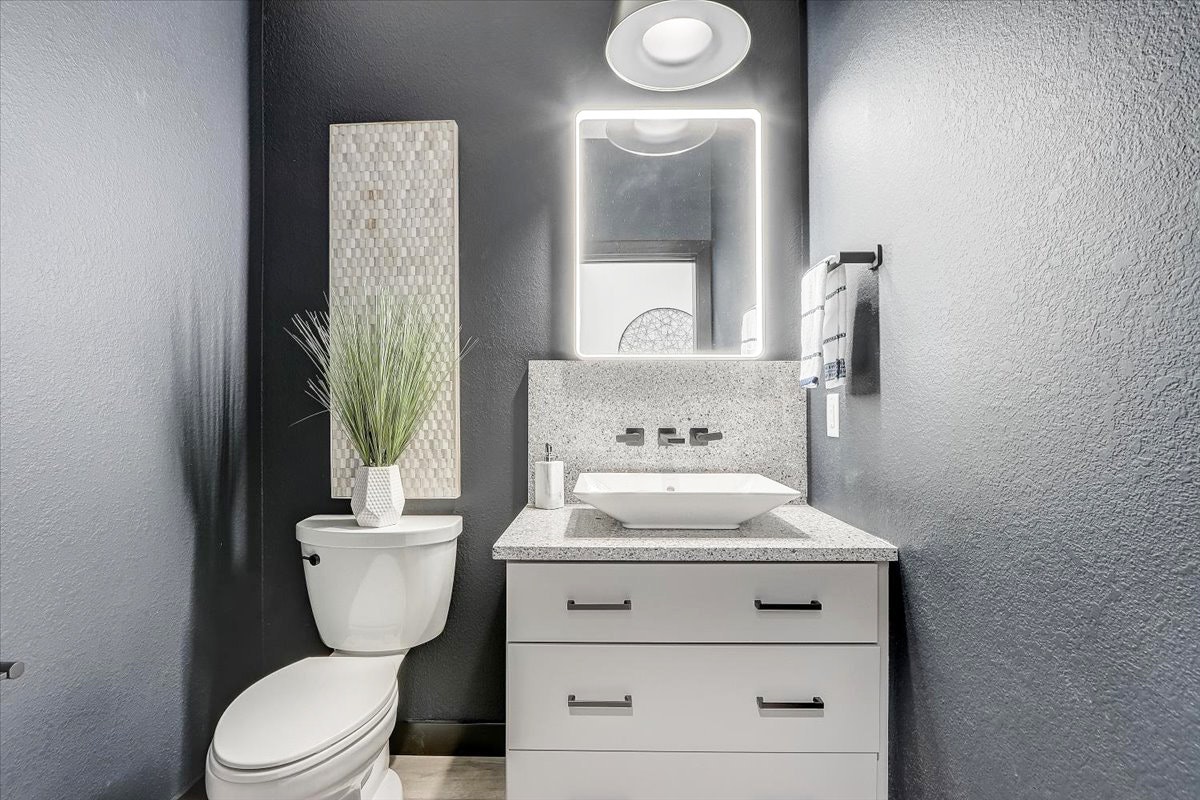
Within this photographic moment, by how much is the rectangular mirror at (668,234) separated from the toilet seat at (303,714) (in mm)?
1151

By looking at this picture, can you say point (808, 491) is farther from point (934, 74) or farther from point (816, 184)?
point (934, 74)

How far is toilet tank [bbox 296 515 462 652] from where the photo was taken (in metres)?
1.72

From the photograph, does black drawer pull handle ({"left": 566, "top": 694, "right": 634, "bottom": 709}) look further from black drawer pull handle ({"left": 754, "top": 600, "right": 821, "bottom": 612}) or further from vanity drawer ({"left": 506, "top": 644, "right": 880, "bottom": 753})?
black drawer pull handle ({"left": 754, "top": 600, "right": 821, "bottom": 612})

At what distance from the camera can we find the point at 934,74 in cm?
125

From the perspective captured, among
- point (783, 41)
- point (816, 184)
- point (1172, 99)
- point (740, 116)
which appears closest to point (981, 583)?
point (1172, 99)

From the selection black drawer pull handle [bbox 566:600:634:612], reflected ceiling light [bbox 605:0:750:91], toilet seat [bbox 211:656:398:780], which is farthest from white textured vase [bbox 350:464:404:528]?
reflected ceiling light [bbox 605:0:750:91]

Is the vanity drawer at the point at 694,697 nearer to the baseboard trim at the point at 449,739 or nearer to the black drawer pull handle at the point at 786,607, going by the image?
the black drawer pull handle at the point at 786,607

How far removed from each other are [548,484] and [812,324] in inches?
35.3

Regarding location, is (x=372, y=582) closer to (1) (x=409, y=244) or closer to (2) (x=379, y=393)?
(2) (x=379, y=393)

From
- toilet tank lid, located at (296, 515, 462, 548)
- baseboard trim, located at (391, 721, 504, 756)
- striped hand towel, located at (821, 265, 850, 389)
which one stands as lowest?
baseboard trim, located at (391, 721, 504, 756)

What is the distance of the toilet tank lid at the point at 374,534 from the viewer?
1711mm

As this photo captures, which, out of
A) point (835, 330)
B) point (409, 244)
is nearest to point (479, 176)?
point (409, 244)

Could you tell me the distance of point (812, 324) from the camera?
5.48 feet

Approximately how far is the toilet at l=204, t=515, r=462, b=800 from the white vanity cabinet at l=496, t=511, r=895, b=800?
1.18 ft
